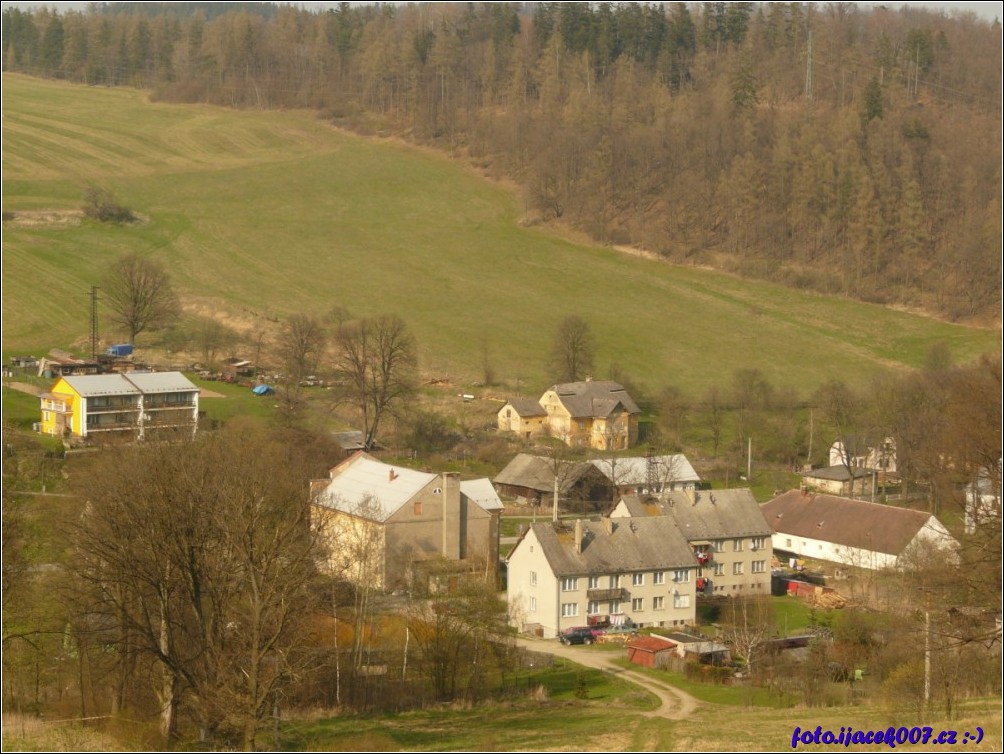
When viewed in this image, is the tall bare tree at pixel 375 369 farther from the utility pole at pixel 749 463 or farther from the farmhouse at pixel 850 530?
the farmhouse at pixel 850 530

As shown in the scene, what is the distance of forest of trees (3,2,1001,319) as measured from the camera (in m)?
70.2

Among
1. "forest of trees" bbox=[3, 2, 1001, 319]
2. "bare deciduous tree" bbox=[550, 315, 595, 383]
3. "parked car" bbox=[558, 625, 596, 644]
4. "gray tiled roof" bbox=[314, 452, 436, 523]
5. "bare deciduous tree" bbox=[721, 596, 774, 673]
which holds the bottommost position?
"parked car" bbox=[558, 625, 596, 644]

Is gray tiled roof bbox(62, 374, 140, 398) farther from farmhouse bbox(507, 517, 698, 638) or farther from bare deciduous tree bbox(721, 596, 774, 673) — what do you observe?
bare deciduous tree bbox(721, 596, 774, 673)

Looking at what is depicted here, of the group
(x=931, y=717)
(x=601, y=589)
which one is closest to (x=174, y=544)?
(x=931, y=717)

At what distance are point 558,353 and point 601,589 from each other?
935 inches

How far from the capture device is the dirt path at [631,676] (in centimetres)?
2166

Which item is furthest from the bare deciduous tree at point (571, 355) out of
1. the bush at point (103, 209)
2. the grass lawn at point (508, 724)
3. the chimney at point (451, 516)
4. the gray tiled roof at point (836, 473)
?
the grass lawn at point (508, 724)

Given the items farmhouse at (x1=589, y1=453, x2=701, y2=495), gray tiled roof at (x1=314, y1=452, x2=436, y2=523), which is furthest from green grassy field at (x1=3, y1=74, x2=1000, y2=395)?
gray tiled roof at (x1=314, y1=452, x2=436, y2=523)

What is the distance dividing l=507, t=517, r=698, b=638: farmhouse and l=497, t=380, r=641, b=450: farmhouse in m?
15.9

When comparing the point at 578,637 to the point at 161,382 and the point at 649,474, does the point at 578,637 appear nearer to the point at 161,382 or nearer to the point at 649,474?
the point at 649,474

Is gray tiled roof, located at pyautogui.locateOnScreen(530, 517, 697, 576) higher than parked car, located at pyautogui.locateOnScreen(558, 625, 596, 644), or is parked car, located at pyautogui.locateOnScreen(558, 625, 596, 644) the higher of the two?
gray tiled roof, located at pyautogui.locateOnScreen(530, 517, 697, 576)

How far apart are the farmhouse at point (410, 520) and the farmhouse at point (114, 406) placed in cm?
888

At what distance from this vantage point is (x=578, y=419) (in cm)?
4712

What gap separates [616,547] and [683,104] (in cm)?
5812
